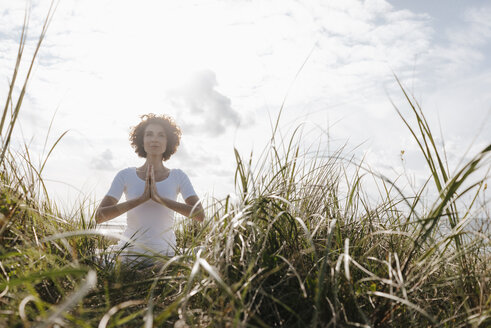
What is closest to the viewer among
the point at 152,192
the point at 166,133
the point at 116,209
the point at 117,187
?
the point at 152,192

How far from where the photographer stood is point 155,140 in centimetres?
380

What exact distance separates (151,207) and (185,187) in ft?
1.31

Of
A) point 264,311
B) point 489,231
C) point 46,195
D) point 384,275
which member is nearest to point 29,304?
point 264,311

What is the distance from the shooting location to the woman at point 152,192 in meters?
3.22

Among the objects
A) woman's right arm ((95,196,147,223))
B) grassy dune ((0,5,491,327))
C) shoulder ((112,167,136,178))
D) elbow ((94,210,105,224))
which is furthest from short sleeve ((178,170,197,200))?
grassy dune ((0,5,491,327))

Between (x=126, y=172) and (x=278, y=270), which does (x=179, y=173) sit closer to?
(x=126, y=172)

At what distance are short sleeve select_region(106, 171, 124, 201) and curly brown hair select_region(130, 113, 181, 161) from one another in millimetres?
620

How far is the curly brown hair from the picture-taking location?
4.11 m

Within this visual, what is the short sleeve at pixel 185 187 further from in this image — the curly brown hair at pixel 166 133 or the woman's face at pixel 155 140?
the curly brown hair at pixel 166 133

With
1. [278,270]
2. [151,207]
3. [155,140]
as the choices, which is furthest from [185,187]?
[278,270]

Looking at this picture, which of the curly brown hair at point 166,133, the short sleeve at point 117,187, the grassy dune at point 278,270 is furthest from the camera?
the curly brown hair at point 166,133

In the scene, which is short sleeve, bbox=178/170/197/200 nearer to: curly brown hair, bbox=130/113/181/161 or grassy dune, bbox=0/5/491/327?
curly brown hair, bbox=130/113/181/161

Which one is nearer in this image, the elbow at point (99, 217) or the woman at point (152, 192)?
the elbow at point (99, 217)

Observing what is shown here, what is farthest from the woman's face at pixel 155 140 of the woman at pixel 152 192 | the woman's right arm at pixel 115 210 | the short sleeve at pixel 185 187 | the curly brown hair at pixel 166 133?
the woman's right arm at pixel 115 210
